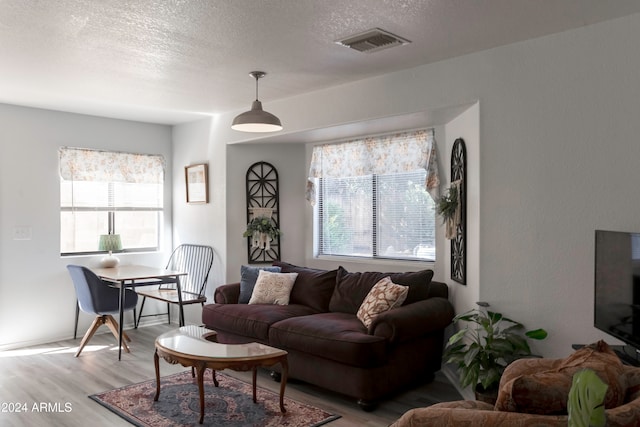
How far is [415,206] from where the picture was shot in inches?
187

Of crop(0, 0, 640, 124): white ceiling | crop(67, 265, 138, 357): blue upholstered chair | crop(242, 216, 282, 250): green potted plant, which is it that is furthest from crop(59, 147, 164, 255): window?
crop(242, 216, 282, 250): green potted plant

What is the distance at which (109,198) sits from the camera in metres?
5.87

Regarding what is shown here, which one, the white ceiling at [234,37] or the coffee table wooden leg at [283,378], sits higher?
the white ceiling at [234,37]

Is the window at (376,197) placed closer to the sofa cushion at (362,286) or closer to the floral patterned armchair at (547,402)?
the sofa cushion at (362,286)

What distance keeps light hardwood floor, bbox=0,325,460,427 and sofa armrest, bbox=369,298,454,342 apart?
49cm

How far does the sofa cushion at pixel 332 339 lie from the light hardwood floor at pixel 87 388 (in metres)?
0.34

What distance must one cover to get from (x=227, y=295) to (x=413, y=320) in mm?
1972

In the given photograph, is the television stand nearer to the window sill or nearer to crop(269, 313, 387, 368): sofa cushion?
crop(269, 313, 387, 368): sofa cushion

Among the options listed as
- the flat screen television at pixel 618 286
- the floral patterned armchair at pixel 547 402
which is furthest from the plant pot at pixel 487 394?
the floral patterned armchair at pixel 547 402

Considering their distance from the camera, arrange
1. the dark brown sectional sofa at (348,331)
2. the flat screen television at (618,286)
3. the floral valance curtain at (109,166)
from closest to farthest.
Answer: the flat screen television at (618,286) < the dark brown sectional sofa at (348,331) < the floral valance curtain at (109,166)

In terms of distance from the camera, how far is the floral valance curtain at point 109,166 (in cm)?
547

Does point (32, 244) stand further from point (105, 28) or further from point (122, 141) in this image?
point (105, 28)

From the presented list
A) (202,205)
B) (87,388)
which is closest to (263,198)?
(202,205)

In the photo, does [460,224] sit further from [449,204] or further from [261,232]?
[261,232]
